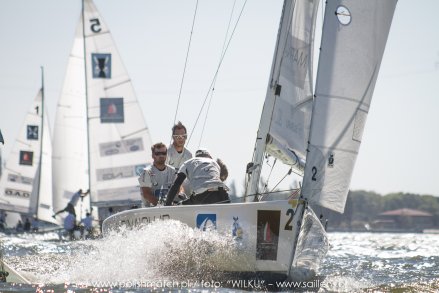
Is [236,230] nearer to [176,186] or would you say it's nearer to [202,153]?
[176,186]

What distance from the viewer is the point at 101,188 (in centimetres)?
2812

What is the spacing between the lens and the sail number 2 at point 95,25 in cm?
2902

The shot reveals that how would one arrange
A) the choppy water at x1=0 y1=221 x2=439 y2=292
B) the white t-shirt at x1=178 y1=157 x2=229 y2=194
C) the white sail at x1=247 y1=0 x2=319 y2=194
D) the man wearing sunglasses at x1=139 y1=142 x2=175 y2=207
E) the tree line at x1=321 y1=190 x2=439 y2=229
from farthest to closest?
the tree line at x1=321 y1=190 x2=439 y2=229 → the white sail at x1=247 y1=0 x2=319 y2=194 → the man wearing sunglasses at x1=139 y1=142 x2=175 y2=207 → the white t-shirt at x1=178 y1=157 x2=229 y2=194 → the choppy water at x1=0 y1=221 x2=439 y2=292

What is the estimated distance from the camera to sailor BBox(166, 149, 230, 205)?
33.9 ft

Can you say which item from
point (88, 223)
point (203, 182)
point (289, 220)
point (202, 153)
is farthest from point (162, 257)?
point (88, 223)

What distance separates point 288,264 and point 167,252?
1402 millimetres

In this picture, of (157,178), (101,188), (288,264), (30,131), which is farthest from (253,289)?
(30,131)

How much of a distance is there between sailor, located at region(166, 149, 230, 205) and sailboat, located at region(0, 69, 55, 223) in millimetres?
30812

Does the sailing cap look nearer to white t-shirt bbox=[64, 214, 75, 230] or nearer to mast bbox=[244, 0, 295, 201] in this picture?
mast bbox=[244, 0, 295, 201]

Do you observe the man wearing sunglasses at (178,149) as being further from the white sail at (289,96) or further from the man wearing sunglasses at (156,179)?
the white sail at (289,96)

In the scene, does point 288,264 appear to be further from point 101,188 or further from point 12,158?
point 12,158

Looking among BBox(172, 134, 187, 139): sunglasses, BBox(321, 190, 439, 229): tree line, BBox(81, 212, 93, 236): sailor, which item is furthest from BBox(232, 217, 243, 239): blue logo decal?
BBox(321, 190, 439, 229): tree line

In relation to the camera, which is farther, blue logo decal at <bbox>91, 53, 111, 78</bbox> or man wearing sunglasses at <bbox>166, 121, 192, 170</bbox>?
blue logo decal at <bbox>91, 53, 111, 78</bbox>

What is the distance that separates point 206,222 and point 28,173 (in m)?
32.6
